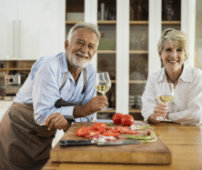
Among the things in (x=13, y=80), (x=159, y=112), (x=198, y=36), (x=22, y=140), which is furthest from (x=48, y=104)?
(x=198, y=36)

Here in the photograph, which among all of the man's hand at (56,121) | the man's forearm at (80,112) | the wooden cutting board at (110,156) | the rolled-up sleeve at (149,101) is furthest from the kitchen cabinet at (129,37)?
the wooden cutting board at (110,156)

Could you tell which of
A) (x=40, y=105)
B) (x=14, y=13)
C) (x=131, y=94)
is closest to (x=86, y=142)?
(x=40, y=105)

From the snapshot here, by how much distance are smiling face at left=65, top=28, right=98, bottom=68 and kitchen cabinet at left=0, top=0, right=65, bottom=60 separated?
1.42 m

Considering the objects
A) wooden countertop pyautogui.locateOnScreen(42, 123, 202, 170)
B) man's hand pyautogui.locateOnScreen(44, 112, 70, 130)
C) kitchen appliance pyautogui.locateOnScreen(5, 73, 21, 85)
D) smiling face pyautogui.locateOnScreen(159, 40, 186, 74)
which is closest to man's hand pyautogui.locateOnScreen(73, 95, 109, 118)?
man's hand pyautogui.locateOnScreen(44, 112, 70, 130)

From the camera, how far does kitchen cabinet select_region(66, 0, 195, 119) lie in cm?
306

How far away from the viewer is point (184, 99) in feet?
5.26

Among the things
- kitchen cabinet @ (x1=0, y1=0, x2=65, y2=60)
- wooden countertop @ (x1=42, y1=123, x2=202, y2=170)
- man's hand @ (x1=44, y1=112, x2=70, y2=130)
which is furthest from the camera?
kitchen cabinet @ (x1=0, y1=0, x2=65, y2=60)

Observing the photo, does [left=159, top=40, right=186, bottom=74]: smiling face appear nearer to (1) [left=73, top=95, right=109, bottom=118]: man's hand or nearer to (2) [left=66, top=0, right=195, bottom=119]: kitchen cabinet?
(1) [left=73, top=95, right=109, bottom=118]: man's hand

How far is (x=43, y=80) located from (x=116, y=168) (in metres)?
0.87

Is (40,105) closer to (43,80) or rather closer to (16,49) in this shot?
(43,80)

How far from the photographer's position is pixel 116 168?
0.64 meters

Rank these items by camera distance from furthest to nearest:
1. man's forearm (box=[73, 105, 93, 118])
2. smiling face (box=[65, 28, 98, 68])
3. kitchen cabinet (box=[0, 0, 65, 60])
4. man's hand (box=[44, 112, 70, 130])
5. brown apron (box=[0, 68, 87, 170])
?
kitchen cabinet (box=[0, 0, 65, 60])
smiling face (box=[65, 28, 98, 68])
brown apron (box=[0, 68, 87, 170])
man's forearm (box=[73, 105, 93, 118])
man's hand (box=[44, 112, 70, 130])

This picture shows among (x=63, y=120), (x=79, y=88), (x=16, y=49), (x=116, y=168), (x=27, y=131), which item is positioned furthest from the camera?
(x=16, y=49)

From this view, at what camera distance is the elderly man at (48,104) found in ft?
4.39
